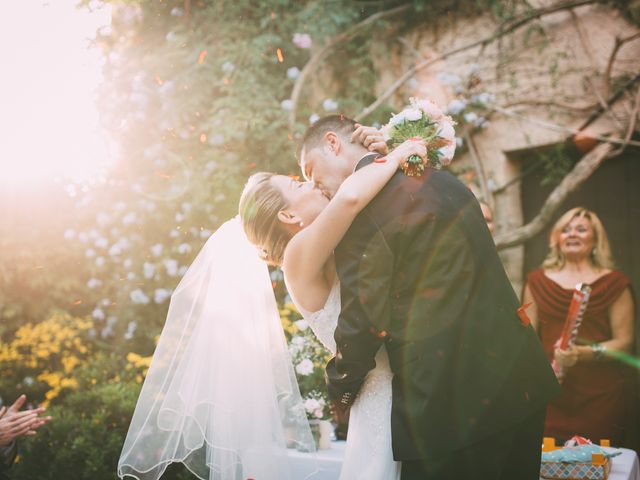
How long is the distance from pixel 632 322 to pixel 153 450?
3344 mm

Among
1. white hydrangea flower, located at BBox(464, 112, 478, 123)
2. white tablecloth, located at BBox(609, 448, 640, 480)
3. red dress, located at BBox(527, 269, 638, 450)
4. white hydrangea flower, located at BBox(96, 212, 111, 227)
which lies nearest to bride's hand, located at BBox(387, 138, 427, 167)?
white tablecloth, located at BBox(609, 448, 640, 480)

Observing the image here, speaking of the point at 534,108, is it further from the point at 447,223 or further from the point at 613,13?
the point at 447,223

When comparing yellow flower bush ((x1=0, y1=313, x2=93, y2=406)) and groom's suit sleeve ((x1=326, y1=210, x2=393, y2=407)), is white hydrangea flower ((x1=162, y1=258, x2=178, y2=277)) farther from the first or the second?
groom's suit sleeve ((x1=326, y1=210, x2=393, y2=407))

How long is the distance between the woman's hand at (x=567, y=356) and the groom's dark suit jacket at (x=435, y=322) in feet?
7.86

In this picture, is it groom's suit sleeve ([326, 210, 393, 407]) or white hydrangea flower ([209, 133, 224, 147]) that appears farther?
white hydrangea flower ([209, 133, 224, 147])

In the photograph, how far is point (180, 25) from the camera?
22.9 feet

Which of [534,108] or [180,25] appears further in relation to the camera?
[180,25]

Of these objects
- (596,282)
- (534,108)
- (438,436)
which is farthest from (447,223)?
(534,108)

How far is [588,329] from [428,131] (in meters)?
2.85

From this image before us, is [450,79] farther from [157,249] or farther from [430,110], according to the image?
[430,110]

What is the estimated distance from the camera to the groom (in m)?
1.95

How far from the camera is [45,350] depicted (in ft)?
23.2

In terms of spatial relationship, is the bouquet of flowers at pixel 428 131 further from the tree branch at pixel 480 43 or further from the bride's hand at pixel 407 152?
the tree branch at pixel 480 43

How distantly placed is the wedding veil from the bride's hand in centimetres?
115
